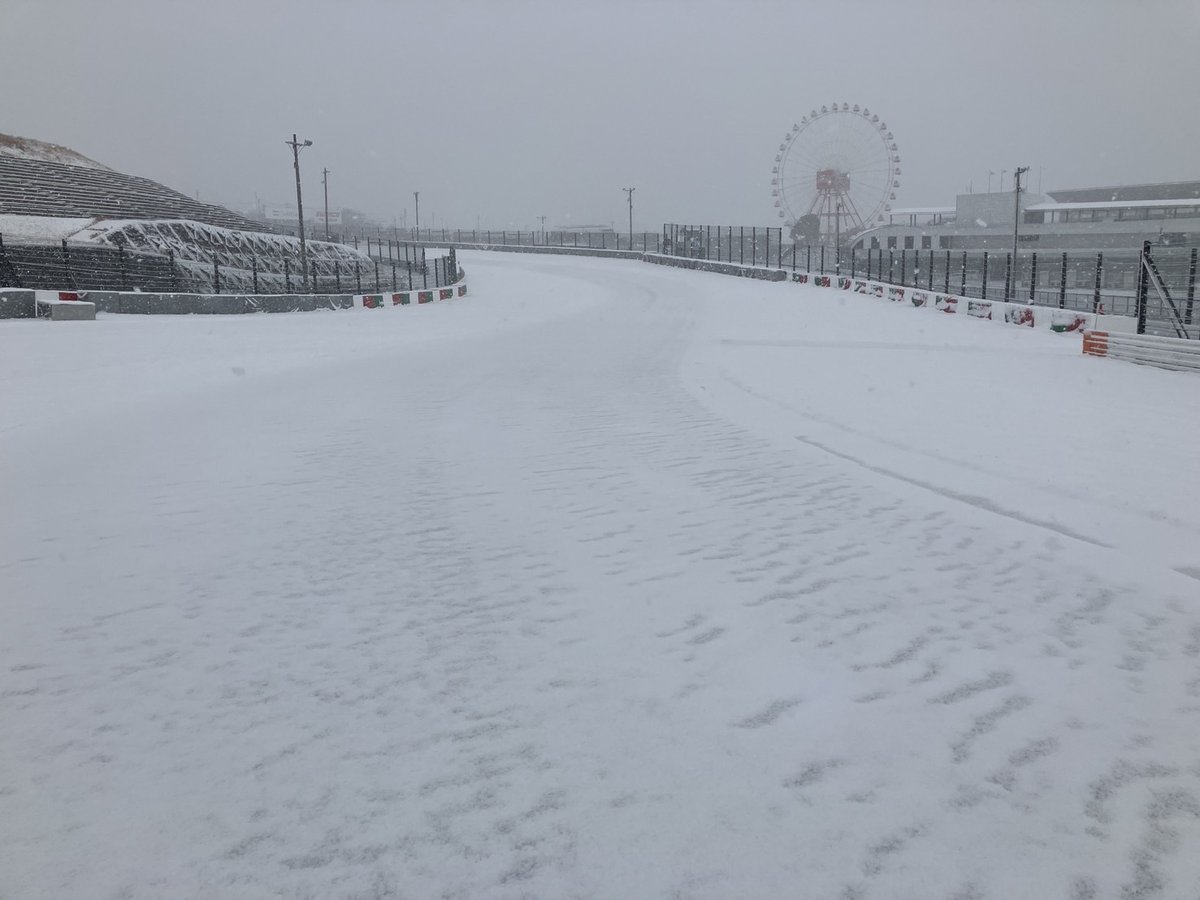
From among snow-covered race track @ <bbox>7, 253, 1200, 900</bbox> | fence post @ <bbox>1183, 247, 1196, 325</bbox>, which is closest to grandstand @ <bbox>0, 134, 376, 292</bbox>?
snow-covered race track @ <bbox>7, 253, 1200, 900</bbox>

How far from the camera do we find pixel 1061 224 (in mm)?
71375

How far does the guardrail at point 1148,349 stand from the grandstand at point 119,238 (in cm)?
2415

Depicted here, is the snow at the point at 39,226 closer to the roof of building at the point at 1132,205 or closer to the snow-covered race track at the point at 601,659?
the snow-covered race track at the point at 601,659

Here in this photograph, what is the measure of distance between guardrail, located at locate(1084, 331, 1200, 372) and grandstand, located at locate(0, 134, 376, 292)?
2415cm

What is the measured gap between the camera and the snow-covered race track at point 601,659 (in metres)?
2.70

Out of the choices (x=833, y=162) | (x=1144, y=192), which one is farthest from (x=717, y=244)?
(x=1144, y=192)

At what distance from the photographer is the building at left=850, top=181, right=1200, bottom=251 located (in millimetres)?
66062

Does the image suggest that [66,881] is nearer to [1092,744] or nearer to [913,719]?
[913,719]

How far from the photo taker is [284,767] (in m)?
3.15

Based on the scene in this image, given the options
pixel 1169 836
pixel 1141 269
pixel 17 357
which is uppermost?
pixel 1141 269

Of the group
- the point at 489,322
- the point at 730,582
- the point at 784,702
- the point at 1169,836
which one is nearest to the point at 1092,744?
the point at 1169,836

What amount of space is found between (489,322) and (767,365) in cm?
1185

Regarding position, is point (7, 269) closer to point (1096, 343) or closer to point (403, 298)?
point (403, 298)

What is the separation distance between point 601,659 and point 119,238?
131 ft
